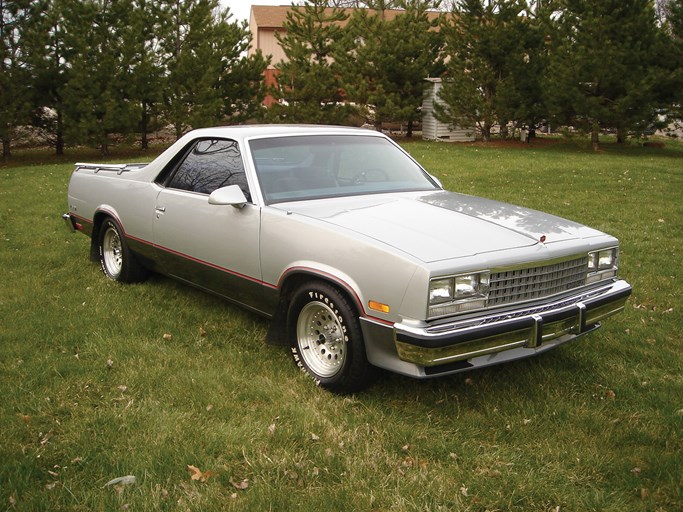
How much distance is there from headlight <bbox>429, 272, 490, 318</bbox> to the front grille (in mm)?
69

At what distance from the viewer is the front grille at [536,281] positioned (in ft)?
12.1

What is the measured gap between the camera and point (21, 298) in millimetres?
5883

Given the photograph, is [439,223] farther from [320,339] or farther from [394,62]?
[394,62]

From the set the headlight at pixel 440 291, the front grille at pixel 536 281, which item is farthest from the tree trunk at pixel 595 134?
the headlight at pixel 440 291

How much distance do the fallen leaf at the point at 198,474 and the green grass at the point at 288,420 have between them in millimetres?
24

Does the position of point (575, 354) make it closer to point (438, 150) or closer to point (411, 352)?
point (411, 352)

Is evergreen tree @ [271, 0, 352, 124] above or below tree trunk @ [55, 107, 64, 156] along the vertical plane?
above

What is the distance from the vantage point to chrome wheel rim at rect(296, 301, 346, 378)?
13.2 feet

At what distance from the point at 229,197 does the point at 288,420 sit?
5.13 ft

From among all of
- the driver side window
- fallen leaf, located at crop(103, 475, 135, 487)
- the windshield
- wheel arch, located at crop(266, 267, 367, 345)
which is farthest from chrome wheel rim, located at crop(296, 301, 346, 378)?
fallen leaf, located at crop(103, 475, 135, 487)

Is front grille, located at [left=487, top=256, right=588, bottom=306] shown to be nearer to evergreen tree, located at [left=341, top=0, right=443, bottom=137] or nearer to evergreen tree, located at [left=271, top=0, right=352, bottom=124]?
evergreen tree, located at [left=341, top=0, right=443, bottom=137]

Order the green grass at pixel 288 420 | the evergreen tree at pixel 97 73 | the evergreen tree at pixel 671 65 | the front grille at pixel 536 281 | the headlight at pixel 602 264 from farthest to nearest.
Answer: the evergreen tree at pixel 97 73
the evergreen tree at pixel 671 65
the headlight at pixel 602 264
the front grille at pixel 536 281
the green grass at pixel 288 420

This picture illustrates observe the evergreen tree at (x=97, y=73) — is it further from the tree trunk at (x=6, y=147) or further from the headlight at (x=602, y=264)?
the headlight at (x=602, y=264)

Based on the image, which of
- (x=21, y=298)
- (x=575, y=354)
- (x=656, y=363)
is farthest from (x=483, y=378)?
(x=21, y=298)
